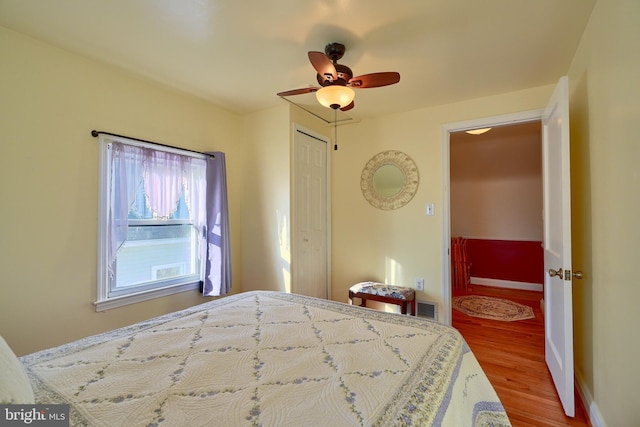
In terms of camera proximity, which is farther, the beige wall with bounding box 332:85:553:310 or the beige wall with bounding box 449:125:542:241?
the beige wall with bounding box 449:125:542:241

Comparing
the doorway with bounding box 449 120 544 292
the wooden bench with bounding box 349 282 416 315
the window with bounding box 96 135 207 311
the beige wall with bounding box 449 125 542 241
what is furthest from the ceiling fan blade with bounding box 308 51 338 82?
the doorway with bounding box 449 120 544 292

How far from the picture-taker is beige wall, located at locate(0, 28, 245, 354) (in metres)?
1.75

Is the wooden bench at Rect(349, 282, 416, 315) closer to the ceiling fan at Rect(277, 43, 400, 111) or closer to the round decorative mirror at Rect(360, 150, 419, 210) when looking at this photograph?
the round decorative mirror at Rect(360, 150, 419, 210)

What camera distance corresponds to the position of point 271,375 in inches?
37.7

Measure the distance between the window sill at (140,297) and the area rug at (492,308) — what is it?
325 centimetres

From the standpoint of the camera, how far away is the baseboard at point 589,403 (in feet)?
5.14

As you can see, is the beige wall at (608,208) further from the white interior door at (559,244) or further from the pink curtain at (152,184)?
the pink curtain at (152,184)

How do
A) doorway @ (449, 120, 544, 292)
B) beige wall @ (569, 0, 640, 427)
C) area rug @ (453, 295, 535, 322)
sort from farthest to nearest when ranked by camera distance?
doorway @ (449, 120, 544, 292) → area rug @ (453, 295, 535, 322) → beige wall @ (569, 0, 640, 427)

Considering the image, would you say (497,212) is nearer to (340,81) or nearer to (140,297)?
(340,81)

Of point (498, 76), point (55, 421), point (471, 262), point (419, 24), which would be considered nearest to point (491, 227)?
point (471, 262)

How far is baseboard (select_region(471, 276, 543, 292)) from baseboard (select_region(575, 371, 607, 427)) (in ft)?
9.91

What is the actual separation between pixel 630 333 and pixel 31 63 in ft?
11.6

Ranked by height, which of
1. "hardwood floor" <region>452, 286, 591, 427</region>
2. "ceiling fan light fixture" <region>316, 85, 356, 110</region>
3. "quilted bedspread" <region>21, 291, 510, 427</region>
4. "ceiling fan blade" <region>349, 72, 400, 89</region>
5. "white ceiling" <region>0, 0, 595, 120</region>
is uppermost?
"white ceiling" <region>0, 0, 595, 120</region>

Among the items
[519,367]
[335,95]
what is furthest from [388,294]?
[335,95]
